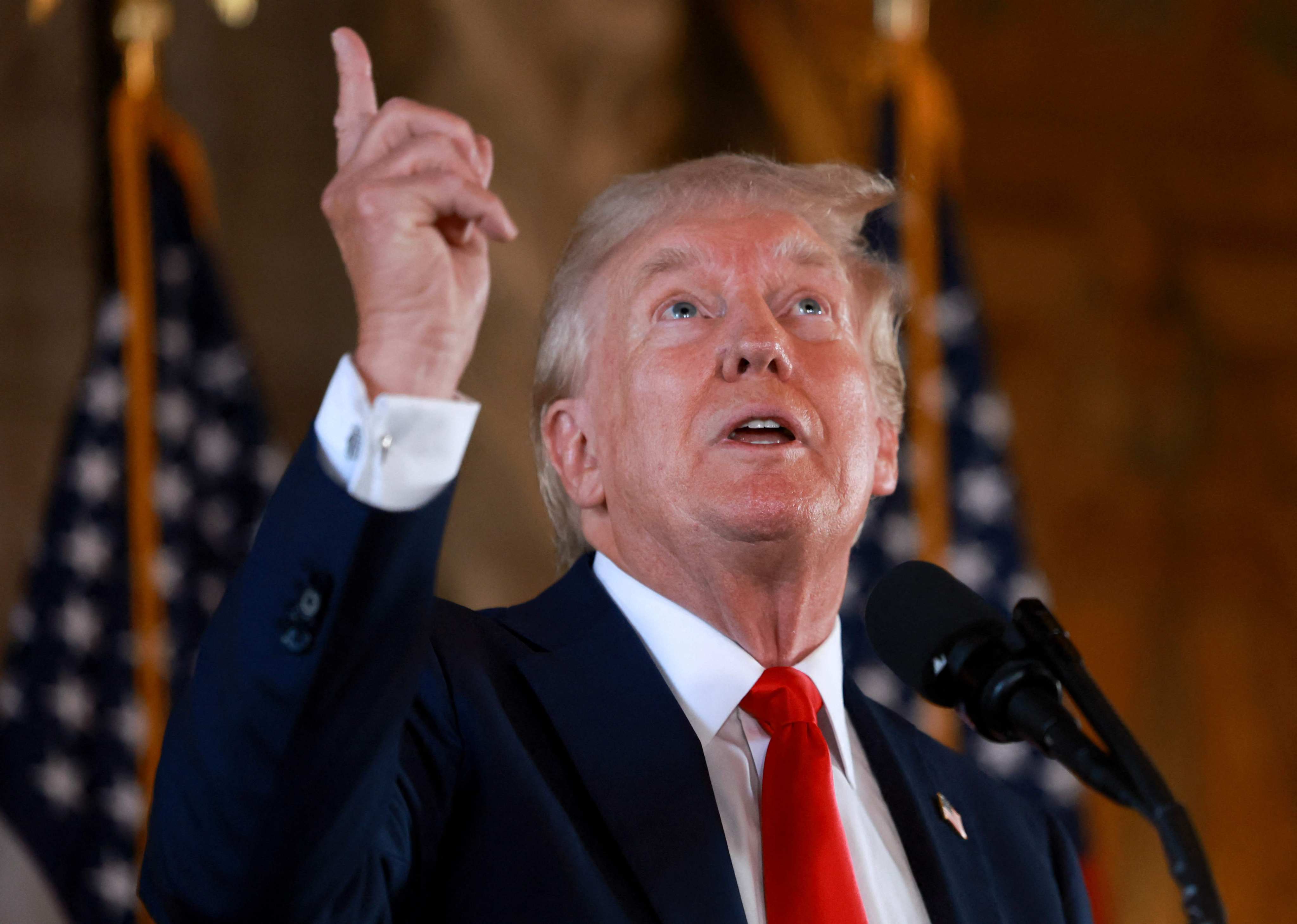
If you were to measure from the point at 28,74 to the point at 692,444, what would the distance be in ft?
12.3

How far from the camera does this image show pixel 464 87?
16.0 feet

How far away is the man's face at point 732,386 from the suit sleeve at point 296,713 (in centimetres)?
63

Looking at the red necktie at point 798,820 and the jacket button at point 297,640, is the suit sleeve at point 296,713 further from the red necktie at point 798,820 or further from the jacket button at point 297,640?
the red necktie at point 798,820

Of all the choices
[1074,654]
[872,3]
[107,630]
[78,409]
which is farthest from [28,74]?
[1074,654]

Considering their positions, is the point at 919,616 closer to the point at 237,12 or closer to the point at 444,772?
the point at 444,772

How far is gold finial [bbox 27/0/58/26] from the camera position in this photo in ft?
14.7

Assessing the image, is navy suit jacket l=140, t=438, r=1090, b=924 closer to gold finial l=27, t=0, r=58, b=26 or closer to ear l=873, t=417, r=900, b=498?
ear l=873, t=417, r=900, b=498

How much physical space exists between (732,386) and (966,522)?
2.81 m

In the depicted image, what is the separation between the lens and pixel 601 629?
5.68 feet

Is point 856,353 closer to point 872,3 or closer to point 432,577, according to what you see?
point 432,577

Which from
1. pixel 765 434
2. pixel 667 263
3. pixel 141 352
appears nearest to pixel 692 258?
pixel 667 263

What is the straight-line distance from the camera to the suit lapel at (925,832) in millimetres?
1712

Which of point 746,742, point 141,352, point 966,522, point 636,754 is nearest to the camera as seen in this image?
point 636,754

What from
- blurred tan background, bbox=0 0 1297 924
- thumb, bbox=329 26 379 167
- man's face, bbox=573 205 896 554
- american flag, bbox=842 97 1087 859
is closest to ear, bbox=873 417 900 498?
man's face, bbox=573 205 896 554
